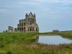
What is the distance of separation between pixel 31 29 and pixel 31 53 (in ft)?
356

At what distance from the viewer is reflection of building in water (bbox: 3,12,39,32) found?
135750 mm

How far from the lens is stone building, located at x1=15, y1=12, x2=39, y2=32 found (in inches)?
5344

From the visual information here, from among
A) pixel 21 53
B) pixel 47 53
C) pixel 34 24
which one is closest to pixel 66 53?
pixel 47 53

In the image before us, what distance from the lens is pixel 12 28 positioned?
139 metres

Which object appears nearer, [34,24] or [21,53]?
[21,53]

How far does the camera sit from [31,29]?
453 ft

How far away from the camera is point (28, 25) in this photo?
454 feet

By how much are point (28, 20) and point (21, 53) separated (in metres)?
111

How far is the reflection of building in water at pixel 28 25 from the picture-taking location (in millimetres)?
135750

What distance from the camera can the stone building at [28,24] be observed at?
445ft

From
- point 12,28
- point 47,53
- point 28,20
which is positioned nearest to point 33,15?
point 28,20

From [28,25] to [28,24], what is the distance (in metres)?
0.55

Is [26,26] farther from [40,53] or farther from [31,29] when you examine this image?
[40,53]

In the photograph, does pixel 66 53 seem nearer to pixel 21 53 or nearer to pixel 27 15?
pixel 21 53
